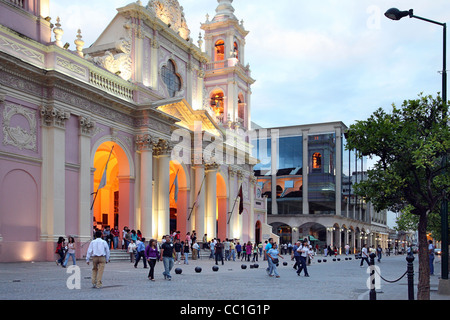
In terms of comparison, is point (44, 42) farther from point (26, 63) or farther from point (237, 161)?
point (237, 161)

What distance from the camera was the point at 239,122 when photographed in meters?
52.6

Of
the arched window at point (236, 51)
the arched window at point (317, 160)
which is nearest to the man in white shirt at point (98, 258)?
the arched window at point (236, 51)

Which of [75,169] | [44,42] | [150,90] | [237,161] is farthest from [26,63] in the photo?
[237,161]

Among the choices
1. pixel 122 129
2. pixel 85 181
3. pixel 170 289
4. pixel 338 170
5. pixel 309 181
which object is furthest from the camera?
pixel 338 170

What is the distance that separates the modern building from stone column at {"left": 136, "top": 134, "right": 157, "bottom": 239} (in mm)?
43160

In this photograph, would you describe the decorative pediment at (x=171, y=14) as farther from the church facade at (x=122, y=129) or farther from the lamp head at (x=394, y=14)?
the lamp head at (x=394, y=14)

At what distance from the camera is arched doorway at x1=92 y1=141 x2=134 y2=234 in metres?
34.7

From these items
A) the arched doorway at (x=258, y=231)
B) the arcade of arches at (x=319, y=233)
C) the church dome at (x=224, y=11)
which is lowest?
the arcade of arches at (x=319, y=233)

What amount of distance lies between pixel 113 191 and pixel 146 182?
5.72 meters

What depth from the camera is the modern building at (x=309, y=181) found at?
76.7 m

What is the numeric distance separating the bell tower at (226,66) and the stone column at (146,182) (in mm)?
16464

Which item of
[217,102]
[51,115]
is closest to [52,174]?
[51,115]

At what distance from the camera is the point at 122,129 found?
34.2 metres

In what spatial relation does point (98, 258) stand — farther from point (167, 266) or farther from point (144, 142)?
point (144, 142)
